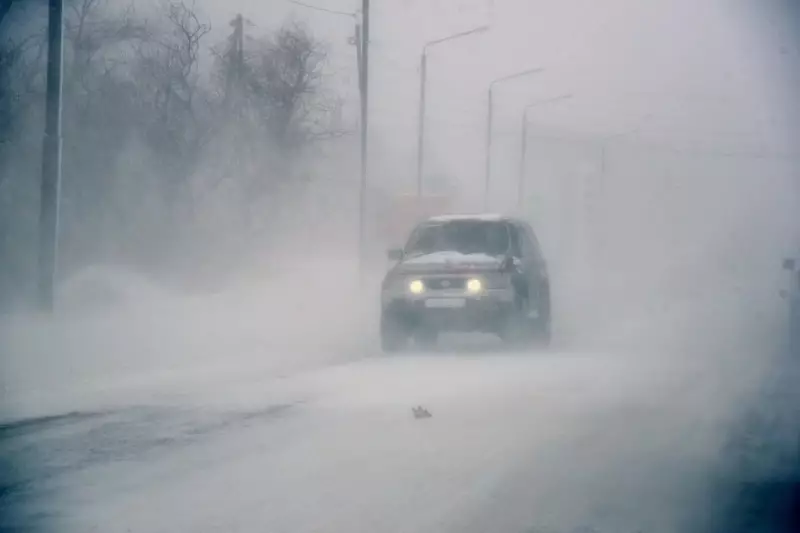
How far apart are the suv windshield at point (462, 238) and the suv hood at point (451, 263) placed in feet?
1.77

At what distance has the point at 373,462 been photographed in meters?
8.57

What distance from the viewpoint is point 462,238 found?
61.0 feet

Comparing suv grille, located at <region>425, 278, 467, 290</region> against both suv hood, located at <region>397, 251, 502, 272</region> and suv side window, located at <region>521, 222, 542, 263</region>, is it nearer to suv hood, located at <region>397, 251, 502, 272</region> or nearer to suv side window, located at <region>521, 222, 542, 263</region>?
suv hood, located at <region>397, 251, 502, 272</region>

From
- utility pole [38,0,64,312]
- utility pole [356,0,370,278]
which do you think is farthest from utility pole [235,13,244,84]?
utility pole [38,0,64,312]

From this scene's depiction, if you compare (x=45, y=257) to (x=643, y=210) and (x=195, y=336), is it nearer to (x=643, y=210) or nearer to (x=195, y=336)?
(x=195, y=336)

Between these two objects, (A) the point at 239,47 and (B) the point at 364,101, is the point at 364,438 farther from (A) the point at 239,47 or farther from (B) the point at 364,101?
(A) the point at 239,47

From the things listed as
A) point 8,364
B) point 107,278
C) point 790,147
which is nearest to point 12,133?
point 107,278

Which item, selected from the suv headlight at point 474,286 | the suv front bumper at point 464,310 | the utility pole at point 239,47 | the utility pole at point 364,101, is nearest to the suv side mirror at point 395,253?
the suv front bumper at point 464,310

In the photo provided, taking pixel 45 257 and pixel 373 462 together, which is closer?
pixel 373 462

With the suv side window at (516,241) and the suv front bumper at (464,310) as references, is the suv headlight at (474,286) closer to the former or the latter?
the suv front bumper at (464,310)

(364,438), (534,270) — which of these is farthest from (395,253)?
(364,438)

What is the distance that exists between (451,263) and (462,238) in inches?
52.0

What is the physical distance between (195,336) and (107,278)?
38.2 feet

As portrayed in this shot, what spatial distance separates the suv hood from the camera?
17.3 m
